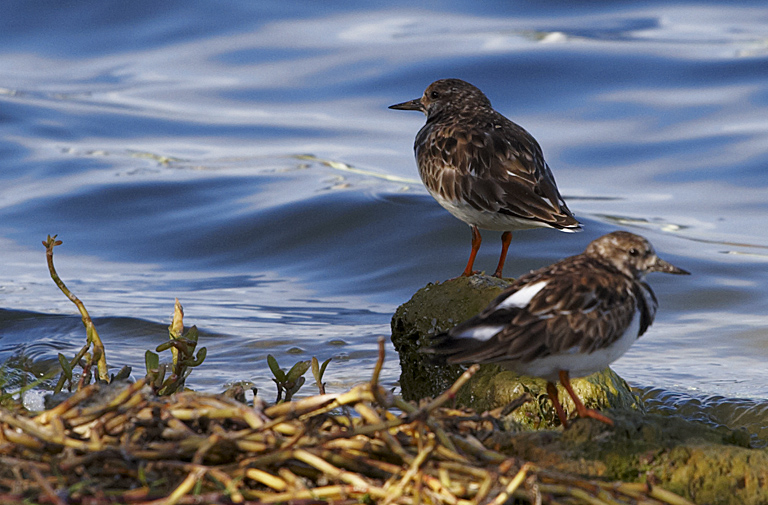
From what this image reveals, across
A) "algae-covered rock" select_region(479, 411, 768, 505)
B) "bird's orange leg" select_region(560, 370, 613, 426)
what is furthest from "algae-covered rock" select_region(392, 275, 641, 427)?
"algae-covered rock" select_region(479, 411, 768, 505)

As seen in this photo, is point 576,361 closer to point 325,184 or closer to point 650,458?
point 650,458

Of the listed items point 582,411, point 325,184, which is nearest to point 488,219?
point 582,411

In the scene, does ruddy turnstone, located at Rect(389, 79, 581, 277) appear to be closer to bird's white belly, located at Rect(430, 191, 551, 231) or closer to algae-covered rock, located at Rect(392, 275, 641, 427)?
bird's white belly, located at Rect(430, 191, 551, 231)

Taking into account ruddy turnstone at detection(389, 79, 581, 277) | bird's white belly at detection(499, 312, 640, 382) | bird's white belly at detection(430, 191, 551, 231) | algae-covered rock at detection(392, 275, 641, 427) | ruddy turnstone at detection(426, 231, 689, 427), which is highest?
ruddy turnstone at detection(389, 79, 581, 277)

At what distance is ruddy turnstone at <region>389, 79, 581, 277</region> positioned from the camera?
5.21 metres

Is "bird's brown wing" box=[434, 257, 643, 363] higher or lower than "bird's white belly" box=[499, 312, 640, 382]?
higher

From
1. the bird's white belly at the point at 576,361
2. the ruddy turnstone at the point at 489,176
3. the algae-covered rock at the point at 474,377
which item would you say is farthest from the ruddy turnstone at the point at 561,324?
the ruddy turnstone at the point at 489,176

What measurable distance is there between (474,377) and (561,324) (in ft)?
4.88

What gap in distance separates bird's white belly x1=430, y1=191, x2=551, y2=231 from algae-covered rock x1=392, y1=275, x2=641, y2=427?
0.48 m

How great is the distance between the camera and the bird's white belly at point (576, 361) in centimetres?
332

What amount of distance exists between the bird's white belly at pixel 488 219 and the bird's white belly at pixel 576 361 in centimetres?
173

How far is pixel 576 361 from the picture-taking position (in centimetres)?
334

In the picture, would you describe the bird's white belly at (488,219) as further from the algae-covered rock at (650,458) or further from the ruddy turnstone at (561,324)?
the algae-covered rock at (650,458)

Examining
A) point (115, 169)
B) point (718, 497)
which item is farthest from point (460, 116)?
point (115, 169)
